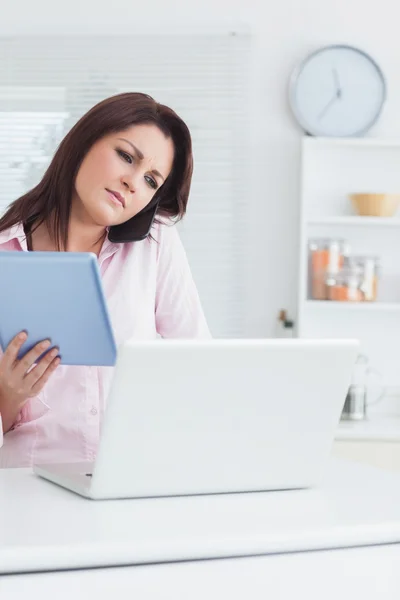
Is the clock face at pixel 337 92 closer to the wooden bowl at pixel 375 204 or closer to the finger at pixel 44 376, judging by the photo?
the wooden bowl at pixel 375 204

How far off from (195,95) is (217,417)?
2814mm

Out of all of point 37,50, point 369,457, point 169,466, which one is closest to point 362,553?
point 169,466

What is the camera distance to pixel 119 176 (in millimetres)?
1852

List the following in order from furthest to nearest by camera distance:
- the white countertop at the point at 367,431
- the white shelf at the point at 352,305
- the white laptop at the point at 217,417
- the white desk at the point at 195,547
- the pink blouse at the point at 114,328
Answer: the white shelf at the point at 352,305
the white countertop at the point at 367,431
the pink blouse at the point at 114,328
the white laptop at the point at 217,417
the white desk at the point at 195,547

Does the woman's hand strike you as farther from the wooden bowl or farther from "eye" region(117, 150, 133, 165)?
the wooden bowl

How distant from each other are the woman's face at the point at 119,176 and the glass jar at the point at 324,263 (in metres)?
1.86

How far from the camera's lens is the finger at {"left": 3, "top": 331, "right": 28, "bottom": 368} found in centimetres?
134

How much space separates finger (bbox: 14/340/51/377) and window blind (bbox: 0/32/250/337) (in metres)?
2.49

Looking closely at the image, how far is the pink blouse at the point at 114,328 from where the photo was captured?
69.5 inches

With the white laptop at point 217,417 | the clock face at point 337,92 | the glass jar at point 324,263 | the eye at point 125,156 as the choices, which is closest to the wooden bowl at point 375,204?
the glass jar at point 324,263

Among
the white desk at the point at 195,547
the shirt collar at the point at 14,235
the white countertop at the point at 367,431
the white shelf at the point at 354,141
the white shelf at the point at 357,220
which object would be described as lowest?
the white countertop at the point at 367,431

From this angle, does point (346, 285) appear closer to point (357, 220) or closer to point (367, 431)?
point (357, 220)

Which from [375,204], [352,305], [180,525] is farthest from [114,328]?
[375,204]

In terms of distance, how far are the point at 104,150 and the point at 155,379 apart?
2.60 feet
